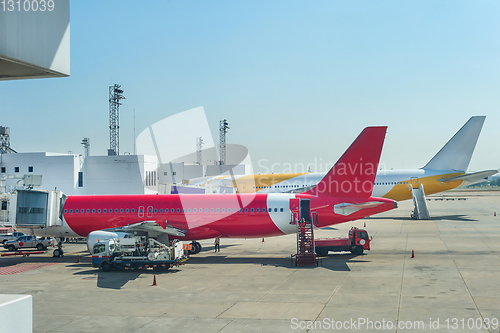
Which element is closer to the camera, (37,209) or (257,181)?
(37,209)

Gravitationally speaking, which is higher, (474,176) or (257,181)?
(257,181)

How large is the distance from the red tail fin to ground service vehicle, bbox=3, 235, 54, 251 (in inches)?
→ 918

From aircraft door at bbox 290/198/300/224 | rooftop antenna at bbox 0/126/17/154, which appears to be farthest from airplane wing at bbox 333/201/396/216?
rooftop antenna at bbox 0/126/17/154

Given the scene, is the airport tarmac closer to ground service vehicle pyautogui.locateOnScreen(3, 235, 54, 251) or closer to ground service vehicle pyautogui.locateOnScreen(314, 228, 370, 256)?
ground service vehicle pyautogui.locateOnScreen(314, 228, 370, 256)

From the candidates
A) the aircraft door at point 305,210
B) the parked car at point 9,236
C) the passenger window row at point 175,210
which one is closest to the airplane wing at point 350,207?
the aircraft door at point 305,210

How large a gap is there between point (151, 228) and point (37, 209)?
30.4 ft

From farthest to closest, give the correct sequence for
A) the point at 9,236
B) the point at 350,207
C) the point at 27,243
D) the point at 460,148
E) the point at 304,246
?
the point at 460,148
the point at 9,236
the point at 27,243
the point at 350,207
the point at 304,246

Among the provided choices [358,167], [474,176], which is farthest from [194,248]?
[474,176]

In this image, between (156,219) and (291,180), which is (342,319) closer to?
(156,219)

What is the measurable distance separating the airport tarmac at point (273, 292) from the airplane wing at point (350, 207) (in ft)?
9.51

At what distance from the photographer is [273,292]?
61.3 feet

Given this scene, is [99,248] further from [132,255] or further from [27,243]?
[27,243]

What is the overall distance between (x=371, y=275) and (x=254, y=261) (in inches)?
315

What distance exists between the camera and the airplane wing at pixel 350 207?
26.6 metres
